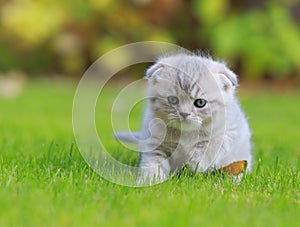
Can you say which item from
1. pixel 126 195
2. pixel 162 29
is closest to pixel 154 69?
pixel 126 195

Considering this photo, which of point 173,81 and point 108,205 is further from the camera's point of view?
point 173,81

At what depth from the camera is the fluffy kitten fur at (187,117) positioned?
9.43 ft

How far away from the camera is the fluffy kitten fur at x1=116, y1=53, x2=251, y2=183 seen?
9.43 ft

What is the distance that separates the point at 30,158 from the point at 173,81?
850mm

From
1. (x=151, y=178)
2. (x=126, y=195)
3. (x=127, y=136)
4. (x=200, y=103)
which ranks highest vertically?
(x=200, y=103)

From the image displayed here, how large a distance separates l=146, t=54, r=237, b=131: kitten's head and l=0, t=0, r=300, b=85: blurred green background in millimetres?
5131

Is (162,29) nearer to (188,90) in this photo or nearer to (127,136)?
(127,136)

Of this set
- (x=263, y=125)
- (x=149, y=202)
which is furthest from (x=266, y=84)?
(x=149, y=202)

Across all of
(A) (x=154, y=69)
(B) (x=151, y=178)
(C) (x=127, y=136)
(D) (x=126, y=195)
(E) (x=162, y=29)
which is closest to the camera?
(D) (x=126, y=195)

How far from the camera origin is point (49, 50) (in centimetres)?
894

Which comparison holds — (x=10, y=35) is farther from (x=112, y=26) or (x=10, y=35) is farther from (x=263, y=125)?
(x=263, y=125)

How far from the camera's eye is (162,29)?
8.52 meters

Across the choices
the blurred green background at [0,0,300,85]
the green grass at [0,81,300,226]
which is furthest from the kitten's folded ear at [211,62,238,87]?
the blurred green background at [0,0,300,85]

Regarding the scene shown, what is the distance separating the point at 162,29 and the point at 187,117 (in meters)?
5.80
